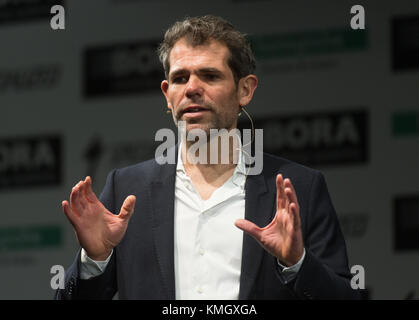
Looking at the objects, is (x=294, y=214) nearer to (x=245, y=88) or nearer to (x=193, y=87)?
(x=193, y=87)

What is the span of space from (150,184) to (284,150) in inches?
107

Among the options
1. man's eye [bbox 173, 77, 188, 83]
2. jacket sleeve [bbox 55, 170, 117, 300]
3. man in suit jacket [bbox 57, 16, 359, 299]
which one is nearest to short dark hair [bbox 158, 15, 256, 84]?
man in suit jacket [bbox 57, 16, 359, 299]

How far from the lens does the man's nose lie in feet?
7.36

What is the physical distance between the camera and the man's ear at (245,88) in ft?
8.29

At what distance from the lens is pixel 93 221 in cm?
202

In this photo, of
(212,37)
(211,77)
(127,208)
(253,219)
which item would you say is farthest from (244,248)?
(212,37)

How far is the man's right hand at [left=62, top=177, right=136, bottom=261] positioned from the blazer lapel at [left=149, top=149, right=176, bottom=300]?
0.52 feet

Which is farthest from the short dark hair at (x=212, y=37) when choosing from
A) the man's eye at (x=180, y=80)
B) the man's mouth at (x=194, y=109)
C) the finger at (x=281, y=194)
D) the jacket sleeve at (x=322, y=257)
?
the finger at (x=281, y=194)

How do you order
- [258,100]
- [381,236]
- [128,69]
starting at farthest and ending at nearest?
[128,69] < [258,100] < [381,236]

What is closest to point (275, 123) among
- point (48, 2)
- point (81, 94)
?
point (81, 94)

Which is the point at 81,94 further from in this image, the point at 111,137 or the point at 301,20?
the point at 301,20

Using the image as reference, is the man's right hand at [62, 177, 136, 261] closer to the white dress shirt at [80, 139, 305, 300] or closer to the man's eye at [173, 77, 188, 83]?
the white dress shirt at [80, 139, 305, 300]

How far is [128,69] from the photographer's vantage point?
530 centimetres

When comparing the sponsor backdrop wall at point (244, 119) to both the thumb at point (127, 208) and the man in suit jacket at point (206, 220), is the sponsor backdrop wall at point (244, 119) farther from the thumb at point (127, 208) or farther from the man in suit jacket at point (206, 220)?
the thumb at point (127, 208)
